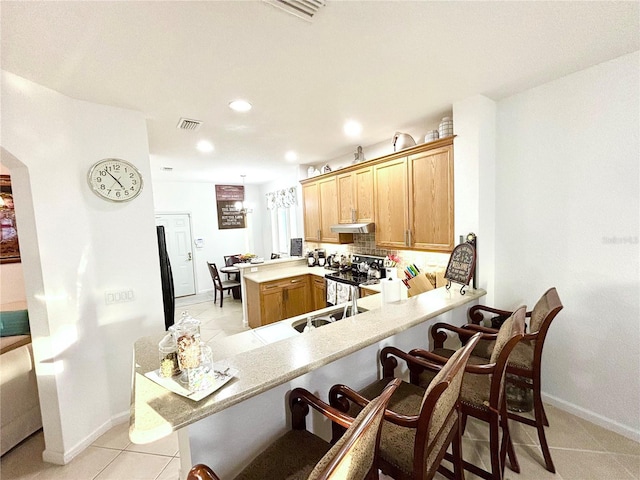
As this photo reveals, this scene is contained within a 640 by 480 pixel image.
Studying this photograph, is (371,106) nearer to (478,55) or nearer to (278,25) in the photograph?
(478,55)

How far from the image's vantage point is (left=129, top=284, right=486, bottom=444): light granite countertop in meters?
0.97

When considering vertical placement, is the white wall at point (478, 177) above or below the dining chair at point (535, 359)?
above

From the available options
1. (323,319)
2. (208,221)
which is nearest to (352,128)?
(323,319)

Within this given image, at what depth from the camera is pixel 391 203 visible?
3.20 meters

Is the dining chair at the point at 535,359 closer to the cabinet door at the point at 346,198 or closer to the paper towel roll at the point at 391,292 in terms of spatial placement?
the paper towel roll at the point at 391,292

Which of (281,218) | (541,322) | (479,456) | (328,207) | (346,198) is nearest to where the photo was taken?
(541,322)

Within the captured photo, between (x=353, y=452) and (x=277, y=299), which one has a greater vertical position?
(x=353, y=452)

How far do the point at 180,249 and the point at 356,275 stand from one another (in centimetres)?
448

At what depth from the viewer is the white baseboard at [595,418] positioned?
1.92m

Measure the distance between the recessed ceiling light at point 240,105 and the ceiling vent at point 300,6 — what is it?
108 cm

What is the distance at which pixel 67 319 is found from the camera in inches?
78.3

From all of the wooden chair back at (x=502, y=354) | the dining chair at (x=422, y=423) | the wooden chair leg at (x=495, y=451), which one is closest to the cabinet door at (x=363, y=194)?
the wooden chair back at (x=502, y=354)

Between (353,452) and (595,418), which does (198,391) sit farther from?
(595,418)

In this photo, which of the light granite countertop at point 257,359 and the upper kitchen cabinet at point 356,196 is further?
the upper kitchen cabinet at point 356,196
